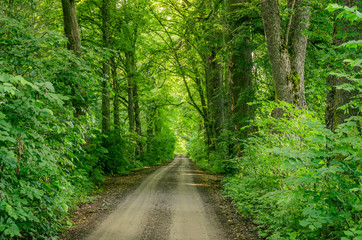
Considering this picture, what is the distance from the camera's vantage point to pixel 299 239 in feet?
12.8

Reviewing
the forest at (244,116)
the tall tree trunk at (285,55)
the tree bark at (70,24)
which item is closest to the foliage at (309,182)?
the forest at (244,116)

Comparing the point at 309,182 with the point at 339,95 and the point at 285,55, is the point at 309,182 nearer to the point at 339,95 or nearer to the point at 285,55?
the point at 339,95

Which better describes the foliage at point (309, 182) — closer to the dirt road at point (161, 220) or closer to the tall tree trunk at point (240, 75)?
the dirt road at point (161, 220)

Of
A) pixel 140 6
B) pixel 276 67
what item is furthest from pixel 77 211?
pixel 140 6

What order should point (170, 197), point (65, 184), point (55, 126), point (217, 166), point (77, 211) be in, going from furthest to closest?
point (217, 166) < point (170, 197) < point (77, 211) < point (65, 184) < point (55, 126)

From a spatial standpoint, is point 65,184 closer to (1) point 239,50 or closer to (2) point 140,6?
(1) point 239,50

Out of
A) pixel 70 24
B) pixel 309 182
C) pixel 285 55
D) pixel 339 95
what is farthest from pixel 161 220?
pixel 70 24

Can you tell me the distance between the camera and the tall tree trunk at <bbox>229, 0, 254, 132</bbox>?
10.8 meters

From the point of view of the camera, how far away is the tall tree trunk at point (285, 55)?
704 cm

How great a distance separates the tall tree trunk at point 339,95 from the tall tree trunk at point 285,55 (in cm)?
243

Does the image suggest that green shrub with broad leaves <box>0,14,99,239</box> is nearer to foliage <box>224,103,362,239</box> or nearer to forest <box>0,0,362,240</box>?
forest <box>0,0,362,240</box>

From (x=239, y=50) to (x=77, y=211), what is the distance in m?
9.39

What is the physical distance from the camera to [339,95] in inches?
171

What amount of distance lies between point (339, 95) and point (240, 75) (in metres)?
7.62
